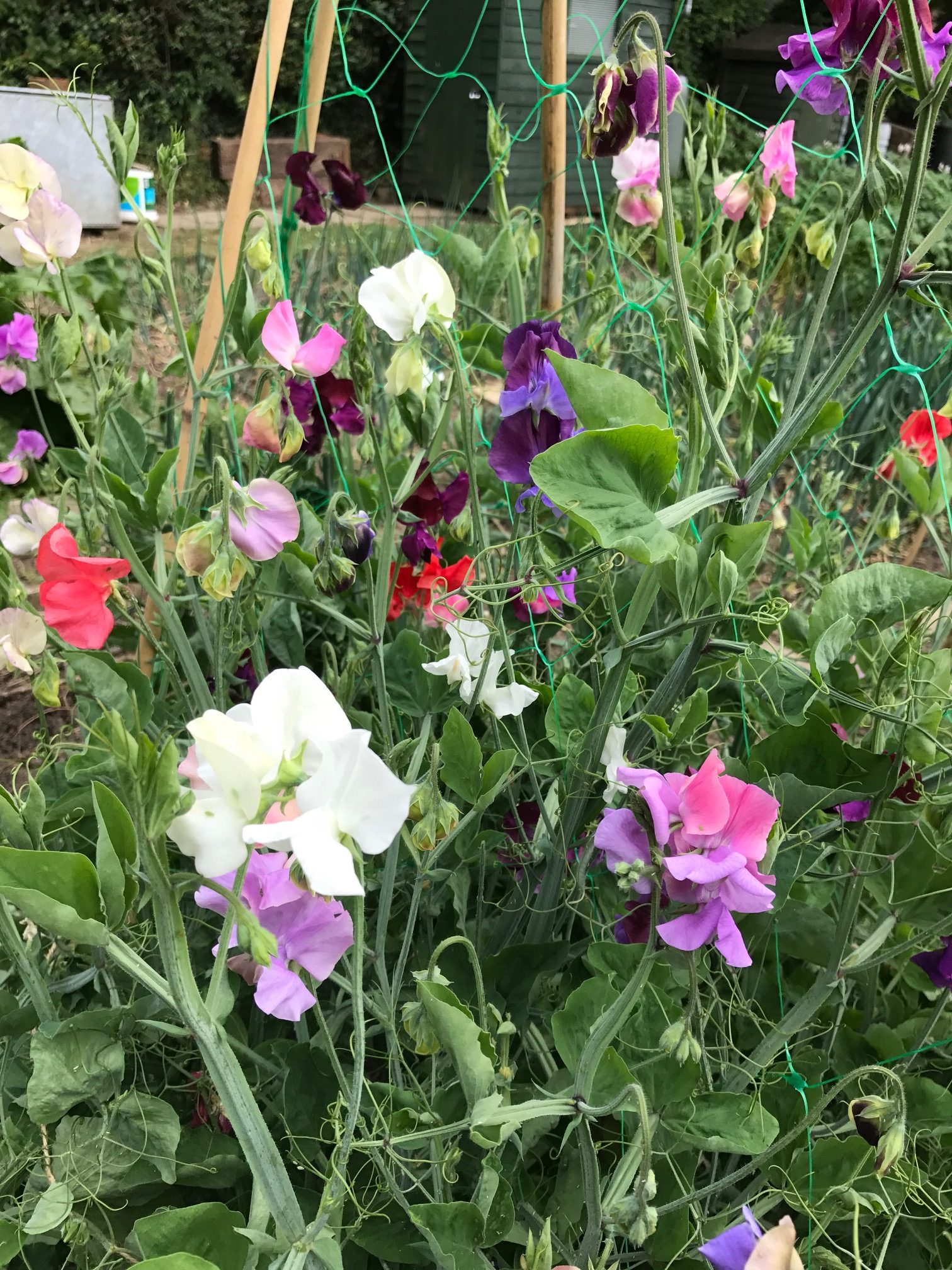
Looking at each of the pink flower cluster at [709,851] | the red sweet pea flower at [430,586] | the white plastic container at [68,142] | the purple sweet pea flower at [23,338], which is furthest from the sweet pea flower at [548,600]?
the white plastic container at [68,142]

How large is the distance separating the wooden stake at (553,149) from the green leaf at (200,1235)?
3.00ft

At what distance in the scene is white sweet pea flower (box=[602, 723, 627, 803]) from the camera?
721 millimetres

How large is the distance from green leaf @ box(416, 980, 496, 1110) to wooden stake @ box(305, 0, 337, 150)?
922 mm

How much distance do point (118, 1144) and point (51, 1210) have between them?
0.21 feet

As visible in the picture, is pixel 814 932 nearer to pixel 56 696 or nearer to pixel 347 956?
pixel 347 956

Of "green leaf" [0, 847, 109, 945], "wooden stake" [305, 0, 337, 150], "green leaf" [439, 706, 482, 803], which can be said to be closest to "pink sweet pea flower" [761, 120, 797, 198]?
"wooden stake" [305, 0, 337, 150]

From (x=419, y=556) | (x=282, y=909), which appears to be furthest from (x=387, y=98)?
(x=282, y=909)

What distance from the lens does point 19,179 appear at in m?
0.81

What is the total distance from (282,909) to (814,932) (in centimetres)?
50

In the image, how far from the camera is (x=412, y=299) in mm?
711

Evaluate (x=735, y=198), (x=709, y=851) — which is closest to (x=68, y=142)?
(x=735, y=198)

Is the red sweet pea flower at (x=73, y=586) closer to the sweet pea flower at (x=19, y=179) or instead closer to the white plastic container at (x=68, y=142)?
the sweet pea flower at (x=19, y=179)

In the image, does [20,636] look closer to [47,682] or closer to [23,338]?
[47,682]

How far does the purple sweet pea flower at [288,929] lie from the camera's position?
0.50m
